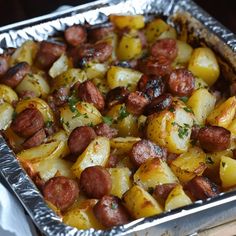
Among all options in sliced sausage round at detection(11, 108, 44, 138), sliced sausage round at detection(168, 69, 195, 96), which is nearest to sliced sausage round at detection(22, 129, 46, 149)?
sliced sausage round at detection(11, 108, 44, 138)

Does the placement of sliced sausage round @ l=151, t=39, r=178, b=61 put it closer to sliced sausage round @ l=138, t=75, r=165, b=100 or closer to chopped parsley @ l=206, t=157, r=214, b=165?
sliced sausage round @ l=138, t=75, r=165, b=100

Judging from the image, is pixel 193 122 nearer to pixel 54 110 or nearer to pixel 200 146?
pixel 200 146

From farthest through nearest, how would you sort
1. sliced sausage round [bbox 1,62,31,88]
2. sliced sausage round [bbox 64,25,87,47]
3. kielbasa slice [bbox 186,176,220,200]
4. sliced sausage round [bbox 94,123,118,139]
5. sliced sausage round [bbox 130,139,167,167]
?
sliced sausage round [bbox 64,25,87,47] < sliced sausage round [bbox 1,62,31,88] < sliced sausage round [bbox 94,123,118,139] < sliced sausage round [bbox 130,139,167,167] < kielbasa slice [bbox 186,176,220,200]

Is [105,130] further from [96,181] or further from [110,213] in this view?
[110,213]

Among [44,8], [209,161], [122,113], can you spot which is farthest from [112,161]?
[44,8]

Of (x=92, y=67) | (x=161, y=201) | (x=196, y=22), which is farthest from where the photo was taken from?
(x=196, y=22)

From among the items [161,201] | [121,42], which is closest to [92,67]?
[121,42]
